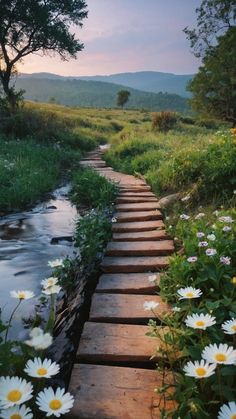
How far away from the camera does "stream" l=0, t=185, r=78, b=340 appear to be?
392 cm

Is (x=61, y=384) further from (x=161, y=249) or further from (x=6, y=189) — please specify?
(x=6, y=189)

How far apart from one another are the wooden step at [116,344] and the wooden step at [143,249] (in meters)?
1.49

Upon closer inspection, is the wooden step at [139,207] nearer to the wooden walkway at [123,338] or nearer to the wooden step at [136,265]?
the wooden walkway at [123,338]

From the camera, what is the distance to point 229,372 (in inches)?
78.9

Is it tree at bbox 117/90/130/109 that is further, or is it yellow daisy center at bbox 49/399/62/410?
tree at bbox 117/90/130/109

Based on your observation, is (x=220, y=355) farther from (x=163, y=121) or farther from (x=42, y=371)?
(x=163, y=121)

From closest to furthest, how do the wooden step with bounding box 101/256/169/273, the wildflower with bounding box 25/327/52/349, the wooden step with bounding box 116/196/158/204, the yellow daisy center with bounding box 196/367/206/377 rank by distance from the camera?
the wildflower with bounding box 25/327/52/349 → the yellow daisy center with bounding box 196/367/206/377 → the wooden step with bounding box 101/256/169/273 → the wooden step with bounding box 116/196/158/204

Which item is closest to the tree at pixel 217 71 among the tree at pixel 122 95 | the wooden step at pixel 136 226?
the wooden step at pixel 136 226

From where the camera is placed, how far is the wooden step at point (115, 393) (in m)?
2.19

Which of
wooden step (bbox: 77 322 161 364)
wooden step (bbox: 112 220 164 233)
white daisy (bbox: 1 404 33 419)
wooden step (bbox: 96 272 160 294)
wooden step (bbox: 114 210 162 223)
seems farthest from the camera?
wooden step (bbox: 114 210 162 223)

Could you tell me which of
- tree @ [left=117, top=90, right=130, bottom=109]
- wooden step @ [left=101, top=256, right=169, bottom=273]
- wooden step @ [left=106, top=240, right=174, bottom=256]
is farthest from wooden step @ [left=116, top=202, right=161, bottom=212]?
tree @ [left=117, top=90, right=130, bottom=109]

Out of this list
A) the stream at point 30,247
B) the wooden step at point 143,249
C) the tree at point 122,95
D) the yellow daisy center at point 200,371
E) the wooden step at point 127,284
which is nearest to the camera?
the yellow daisy center at point 200,371

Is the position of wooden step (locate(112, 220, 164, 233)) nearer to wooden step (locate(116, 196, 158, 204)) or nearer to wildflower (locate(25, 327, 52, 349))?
wooden step (locate(116, 196, 158, 204))

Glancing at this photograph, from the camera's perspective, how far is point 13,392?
1520 mm
